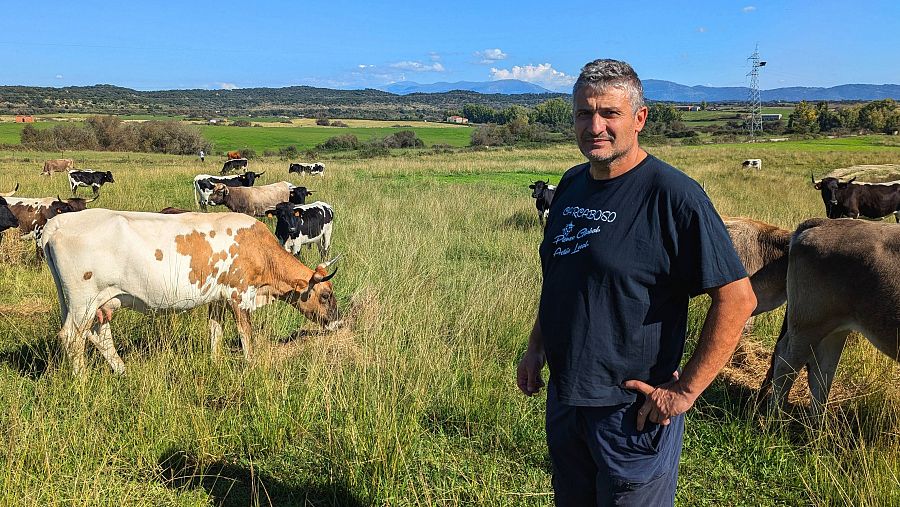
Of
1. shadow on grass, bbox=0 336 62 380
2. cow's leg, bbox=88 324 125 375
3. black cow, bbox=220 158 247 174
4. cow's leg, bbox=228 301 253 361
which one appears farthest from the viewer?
black cow, bbox=220 158 247 174

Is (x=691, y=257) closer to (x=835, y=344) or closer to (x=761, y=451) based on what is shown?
(x=761, y=451)

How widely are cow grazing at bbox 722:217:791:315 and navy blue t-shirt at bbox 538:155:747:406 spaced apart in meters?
4.54

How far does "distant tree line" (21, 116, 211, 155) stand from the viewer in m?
62.3

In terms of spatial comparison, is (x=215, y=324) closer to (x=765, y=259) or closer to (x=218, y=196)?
(x=765, y=259)

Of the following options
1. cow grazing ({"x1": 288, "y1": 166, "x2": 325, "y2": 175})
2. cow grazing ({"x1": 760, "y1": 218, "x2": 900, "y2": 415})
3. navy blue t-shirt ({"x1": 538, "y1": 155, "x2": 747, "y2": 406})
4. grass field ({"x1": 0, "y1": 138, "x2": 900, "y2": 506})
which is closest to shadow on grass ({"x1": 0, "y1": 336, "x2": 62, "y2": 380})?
grass field ({"x1": 0, "y1": 138, "x2": 900, "y2": 506})

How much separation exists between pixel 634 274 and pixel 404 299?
A: 5043mm

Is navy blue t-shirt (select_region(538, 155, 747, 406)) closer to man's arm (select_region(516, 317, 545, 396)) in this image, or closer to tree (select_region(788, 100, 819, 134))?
man's arm (select_region(516, 317, 545, 396))

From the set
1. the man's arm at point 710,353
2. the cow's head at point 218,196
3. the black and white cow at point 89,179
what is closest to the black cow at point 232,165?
the black and white cow at point 89,179

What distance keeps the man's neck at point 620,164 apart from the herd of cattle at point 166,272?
12.6 feet

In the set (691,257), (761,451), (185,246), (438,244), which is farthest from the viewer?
(438,244)

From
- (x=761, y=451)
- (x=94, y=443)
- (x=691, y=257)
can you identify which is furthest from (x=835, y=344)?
(x=94, y=443)

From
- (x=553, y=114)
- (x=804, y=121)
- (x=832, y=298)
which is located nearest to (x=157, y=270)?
(x=832, y=298)

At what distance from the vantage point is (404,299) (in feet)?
22.7

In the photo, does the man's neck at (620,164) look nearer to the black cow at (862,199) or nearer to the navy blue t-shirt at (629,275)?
the navy blue t-shirt at (629,275)
